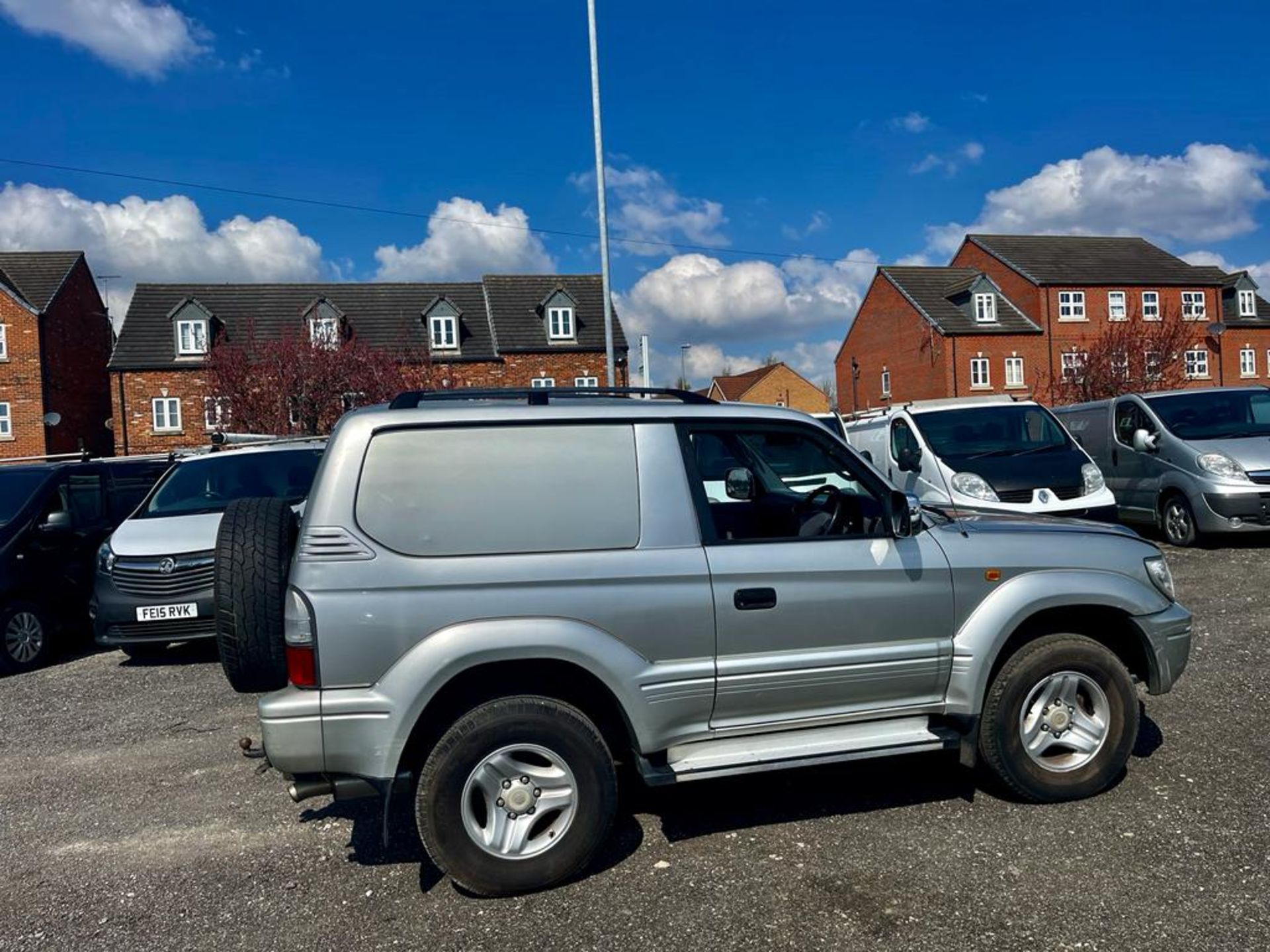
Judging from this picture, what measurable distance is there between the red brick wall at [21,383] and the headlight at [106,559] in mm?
29936

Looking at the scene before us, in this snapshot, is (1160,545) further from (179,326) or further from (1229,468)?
(179,326)

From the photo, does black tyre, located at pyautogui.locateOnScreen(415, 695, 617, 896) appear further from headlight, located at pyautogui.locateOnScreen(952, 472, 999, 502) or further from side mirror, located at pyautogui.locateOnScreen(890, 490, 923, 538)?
headlight, located at pyautogui.locateOnScreen(952, 472, 999, 502)

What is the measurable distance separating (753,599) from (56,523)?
7613 millimetres

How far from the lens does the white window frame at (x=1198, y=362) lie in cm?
4691

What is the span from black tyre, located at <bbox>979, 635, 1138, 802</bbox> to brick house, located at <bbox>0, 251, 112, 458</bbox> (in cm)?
3319

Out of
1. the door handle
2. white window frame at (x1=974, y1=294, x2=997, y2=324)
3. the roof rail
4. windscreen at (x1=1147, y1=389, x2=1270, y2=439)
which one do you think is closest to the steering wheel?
the door handle

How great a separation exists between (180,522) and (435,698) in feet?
18.7

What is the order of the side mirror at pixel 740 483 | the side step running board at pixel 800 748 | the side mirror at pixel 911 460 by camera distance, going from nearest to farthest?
the side step running board at pixel 800 748
the side mirror at pixel 740 483
the side mirror at pixel 911 460

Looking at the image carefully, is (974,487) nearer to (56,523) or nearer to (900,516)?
(900,516)

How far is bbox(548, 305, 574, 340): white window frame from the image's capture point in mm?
39375

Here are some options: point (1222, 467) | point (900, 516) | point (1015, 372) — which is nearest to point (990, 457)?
point (1222, 467)

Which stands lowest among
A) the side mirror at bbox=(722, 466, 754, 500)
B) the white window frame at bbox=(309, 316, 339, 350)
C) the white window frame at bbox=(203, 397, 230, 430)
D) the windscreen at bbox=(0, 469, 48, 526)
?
the side mirror at bbox=(722, 466, 754, 500)

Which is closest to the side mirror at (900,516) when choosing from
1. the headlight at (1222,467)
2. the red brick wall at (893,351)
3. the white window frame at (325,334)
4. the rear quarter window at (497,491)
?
the rear quarter window at (497,491)

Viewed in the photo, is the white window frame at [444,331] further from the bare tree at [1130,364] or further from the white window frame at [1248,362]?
the white window frame at [1248,362]
